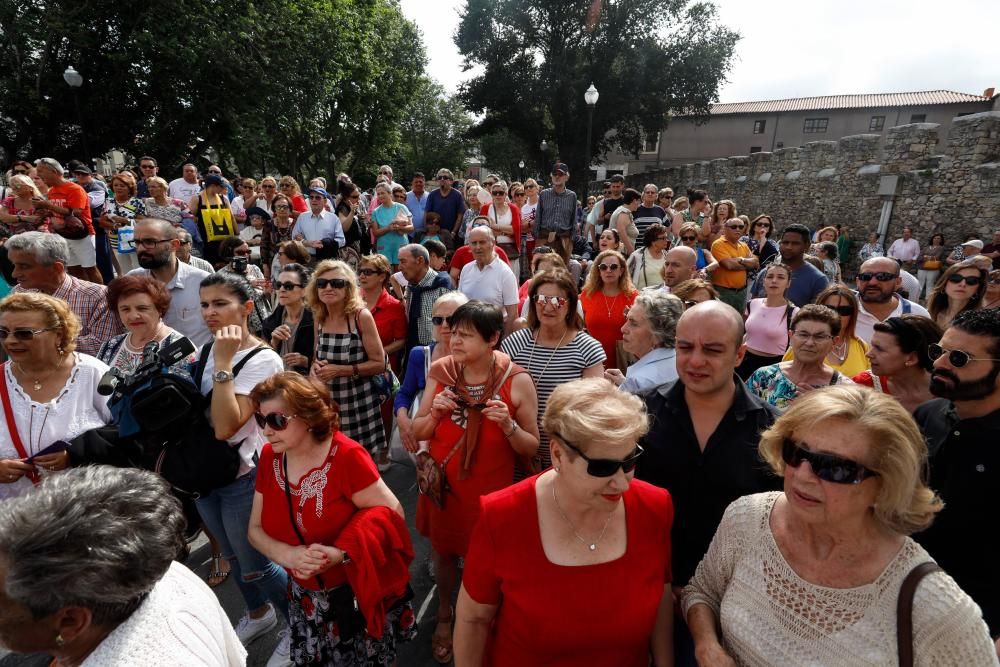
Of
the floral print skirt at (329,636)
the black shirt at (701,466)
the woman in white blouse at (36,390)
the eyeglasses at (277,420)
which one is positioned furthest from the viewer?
the woman in white blouse at (36,390)

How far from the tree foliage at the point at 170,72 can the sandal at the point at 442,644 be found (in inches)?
A: 799

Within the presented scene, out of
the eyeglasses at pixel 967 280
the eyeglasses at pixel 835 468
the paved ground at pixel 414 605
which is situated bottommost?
the paved ground at pixel 414 605

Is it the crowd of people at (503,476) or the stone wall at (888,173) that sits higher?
the stone wall at (888,173)

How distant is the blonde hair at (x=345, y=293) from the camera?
354 centimetres

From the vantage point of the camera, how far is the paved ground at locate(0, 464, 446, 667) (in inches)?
104

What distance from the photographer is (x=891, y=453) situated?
4.53 feet

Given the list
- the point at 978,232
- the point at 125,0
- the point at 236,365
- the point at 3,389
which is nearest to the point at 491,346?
the point at 236,365

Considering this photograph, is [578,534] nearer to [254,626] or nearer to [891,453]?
[891,453]

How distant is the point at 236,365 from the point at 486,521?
1.66 metres

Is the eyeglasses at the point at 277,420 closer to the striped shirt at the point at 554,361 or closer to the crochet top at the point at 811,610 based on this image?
the striped shirt at the point at 554,361

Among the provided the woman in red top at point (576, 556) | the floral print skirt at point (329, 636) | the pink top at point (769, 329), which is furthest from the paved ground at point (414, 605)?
the pink top at point (769, 329)

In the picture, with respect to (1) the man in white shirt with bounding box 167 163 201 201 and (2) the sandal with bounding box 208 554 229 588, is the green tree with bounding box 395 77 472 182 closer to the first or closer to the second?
(1) the man in white shirt with bounding box 167 163 201 201

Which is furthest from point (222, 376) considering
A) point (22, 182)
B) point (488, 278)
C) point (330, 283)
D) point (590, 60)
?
point (590, 60)

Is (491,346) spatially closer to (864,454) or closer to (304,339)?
(864,454)
